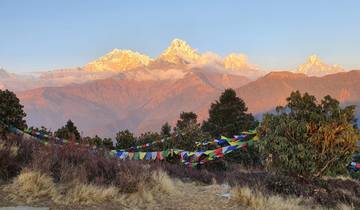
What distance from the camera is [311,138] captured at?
515 inches

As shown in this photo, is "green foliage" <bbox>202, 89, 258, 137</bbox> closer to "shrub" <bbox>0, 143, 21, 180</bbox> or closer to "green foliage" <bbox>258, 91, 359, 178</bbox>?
"green foliage" <bbox>258, 91, 359, 178</bbox>

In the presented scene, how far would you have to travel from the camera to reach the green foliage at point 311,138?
1307cm

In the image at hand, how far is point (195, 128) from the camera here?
20875 millimetres

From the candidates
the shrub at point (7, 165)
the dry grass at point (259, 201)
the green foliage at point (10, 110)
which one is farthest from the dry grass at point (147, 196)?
the green foliage at point (10, 110)

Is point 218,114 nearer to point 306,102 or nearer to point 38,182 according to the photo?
point 306,102

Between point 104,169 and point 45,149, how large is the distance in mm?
1517

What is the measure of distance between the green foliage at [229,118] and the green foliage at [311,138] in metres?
21.0

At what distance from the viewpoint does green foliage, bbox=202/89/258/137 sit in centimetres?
3506

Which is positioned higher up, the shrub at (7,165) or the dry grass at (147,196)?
the shrub at (7,165)

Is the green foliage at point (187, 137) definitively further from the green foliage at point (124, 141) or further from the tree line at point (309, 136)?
the green foliage at point (124, 141)

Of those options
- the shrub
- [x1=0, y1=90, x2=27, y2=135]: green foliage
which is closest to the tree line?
the shrub

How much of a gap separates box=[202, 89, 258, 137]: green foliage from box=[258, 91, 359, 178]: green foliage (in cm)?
2097

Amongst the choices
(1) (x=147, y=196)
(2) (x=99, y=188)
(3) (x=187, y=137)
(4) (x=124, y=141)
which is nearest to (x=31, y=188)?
(2) (x=99, y=188)

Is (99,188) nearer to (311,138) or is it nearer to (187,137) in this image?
(311,138)
